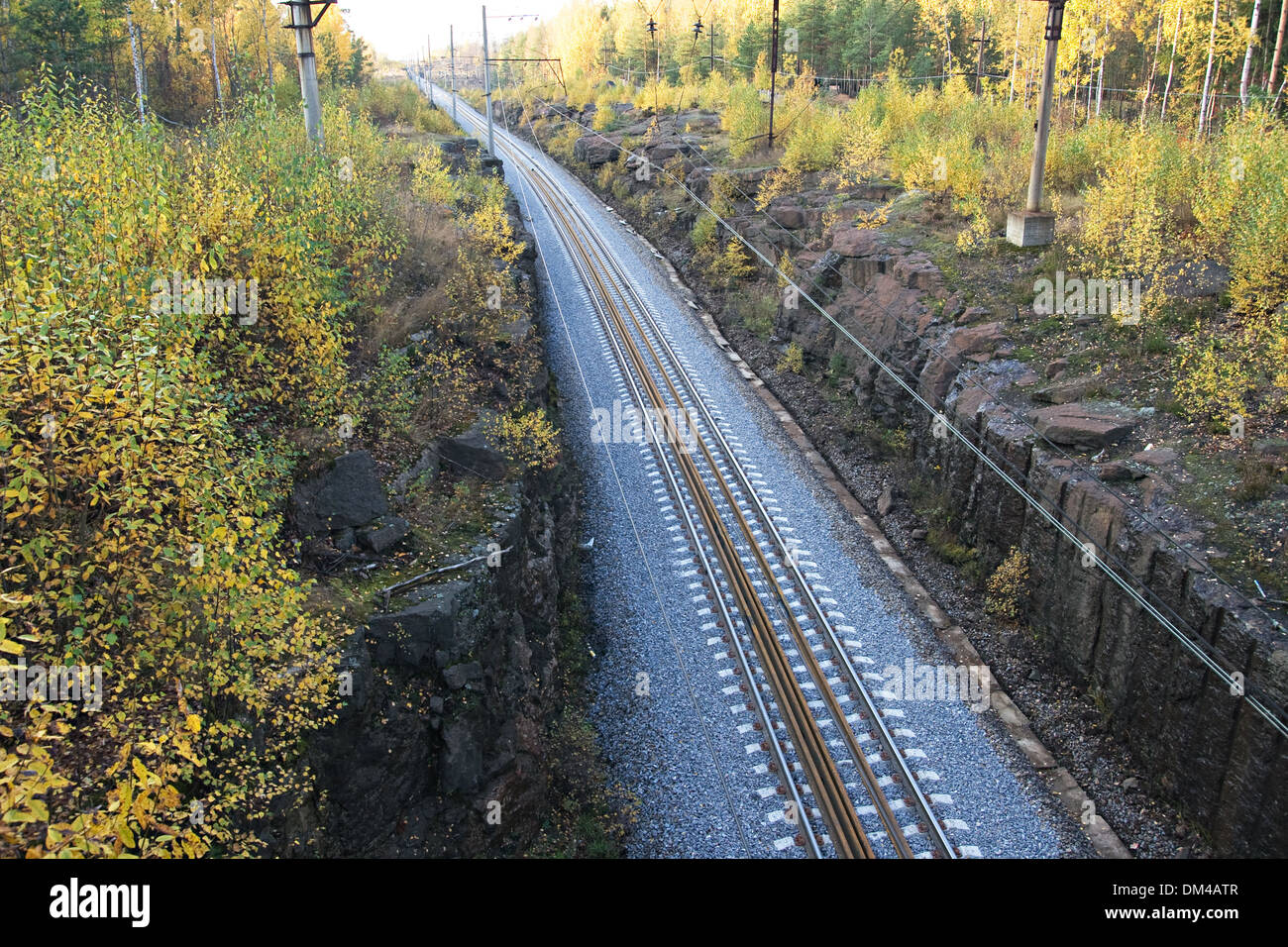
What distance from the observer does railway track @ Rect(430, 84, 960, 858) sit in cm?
1286

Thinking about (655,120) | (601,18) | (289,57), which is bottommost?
(655,120)

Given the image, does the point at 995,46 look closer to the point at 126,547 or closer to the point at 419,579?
the point at 419,579

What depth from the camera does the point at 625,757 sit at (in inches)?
560

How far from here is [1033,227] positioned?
22078 mm

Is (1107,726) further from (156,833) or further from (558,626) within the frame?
(156,833)

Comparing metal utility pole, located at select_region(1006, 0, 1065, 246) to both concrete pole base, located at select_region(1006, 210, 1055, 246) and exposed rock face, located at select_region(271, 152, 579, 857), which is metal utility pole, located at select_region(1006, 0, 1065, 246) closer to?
concrete pole base, located at select_region(1006, 210, 1055, 246)

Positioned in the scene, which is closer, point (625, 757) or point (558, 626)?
point (625, 757)

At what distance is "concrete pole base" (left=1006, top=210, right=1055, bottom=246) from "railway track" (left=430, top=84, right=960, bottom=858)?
906 cm

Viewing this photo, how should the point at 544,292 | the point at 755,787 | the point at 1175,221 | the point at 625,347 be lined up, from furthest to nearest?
the point at 544,292
the point at 625,347
the point at 1175,221
the point at 755,787

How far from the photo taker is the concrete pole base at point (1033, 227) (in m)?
22.0

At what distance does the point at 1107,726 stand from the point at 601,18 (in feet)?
292

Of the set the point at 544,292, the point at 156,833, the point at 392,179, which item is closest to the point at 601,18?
the point at 544,292

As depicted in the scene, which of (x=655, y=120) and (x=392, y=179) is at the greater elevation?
(x=655, y=120)

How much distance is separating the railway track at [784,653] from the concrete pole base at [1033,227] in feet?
29.7
